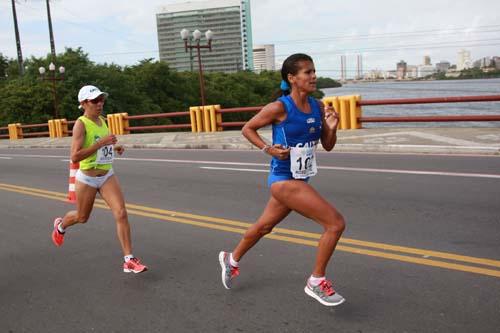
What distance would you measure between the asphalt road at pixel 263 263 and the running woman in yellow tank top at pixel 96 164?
1.31ft

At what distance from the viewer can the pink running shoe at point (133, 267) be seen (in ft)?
16.2

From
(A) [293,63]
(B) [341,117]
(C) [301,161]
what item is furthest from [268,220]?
(B) [341,117]

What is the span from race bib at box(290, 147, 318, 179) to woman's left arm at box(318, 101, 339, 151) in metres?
0.17

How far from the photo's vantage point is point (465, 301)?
3777 millimetres

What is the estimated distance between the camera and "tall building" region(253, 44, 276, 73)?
140 m

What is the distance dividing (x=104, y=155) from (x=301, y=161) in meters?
2.14

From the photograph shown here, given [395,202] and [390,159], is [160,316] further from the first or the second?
[390,159]

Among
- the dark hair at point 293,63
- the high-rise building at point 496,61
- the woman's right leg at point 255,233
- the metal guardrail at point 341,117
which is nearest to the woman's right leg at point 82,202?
A: the woman's right leg at point 255,233

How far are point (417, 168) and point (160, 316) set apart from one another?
7209mm

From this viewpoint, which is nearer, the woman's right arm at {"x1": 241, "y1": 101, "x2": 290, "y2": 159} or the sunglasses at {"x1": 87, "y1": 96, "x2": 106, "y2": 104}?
the woman's right arm at {"x1": 241, "y1": 101, "x2": 290, "y2": 159}

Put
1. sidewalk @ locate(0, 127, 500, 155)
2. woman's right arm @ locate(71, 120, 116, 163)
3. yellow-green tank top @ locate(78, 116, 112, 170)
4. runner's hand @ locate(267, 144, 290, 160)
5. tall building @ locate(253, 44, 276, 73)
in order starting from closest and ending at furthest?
1. runner's hand @ locate(267, 144, 290, 160)
2. woman's right arm @ locate(71, 120, 116, 163)
3. yellow-green tank top @ locate(78, 116, 112, 170)
4. sidewalk @ locate(0, 127, 500, 155)
5. tall building @ locate(253, 44, 276, 73)

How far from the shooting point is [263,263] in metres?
5.00

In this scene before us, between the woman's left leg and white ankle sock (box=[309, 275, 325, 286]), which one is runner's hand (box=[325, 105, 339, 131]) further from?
the woman's left leg

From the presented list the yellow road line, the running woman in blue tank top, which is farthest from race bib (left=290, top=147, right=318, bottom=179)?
the yellow road line
